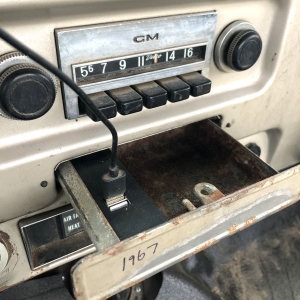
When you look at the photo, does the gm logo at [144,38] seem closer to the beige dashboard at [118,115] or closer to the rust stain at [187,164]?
the beige dashboard at [118,115]

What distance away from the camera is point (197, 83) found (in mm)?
624

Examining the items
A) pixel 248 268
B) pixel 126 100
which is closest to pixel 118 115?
pixel 126 100

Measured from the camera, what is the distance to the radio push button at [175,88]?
0.60m

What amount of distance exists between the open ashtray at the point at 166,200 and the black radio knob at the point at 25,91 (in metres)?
0.13

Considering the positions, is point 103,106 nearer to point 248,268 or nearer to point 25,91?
point 25,91

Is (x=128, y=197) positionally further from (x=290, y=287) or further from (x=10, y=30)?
(x=290, y=287)

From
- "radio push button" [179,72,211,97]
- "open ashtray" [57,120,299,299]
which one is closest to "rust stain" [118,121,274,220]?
"open ashtray" [57,120,299,299]

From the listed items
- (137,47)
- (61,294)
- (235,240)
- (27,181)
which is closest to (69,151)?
(27,181)

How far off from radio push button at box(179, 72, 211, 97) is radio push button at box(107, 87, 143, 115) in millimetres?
103

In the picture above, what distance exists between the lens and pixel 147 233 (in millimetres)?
419

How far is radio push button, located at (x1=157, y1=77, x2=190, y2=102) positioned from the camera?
0.60 meters

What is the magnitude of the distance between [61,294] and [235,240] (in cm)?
53

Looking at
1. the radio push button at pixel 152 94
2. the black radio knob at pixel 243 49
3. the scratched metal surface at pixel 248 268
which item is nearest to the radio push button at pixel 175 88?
the radio push button at pixel 152 94

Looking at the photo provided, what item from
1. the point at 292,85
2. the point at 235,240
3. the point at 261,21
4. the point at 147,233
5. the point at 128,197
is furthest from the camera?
the point at 235,240
